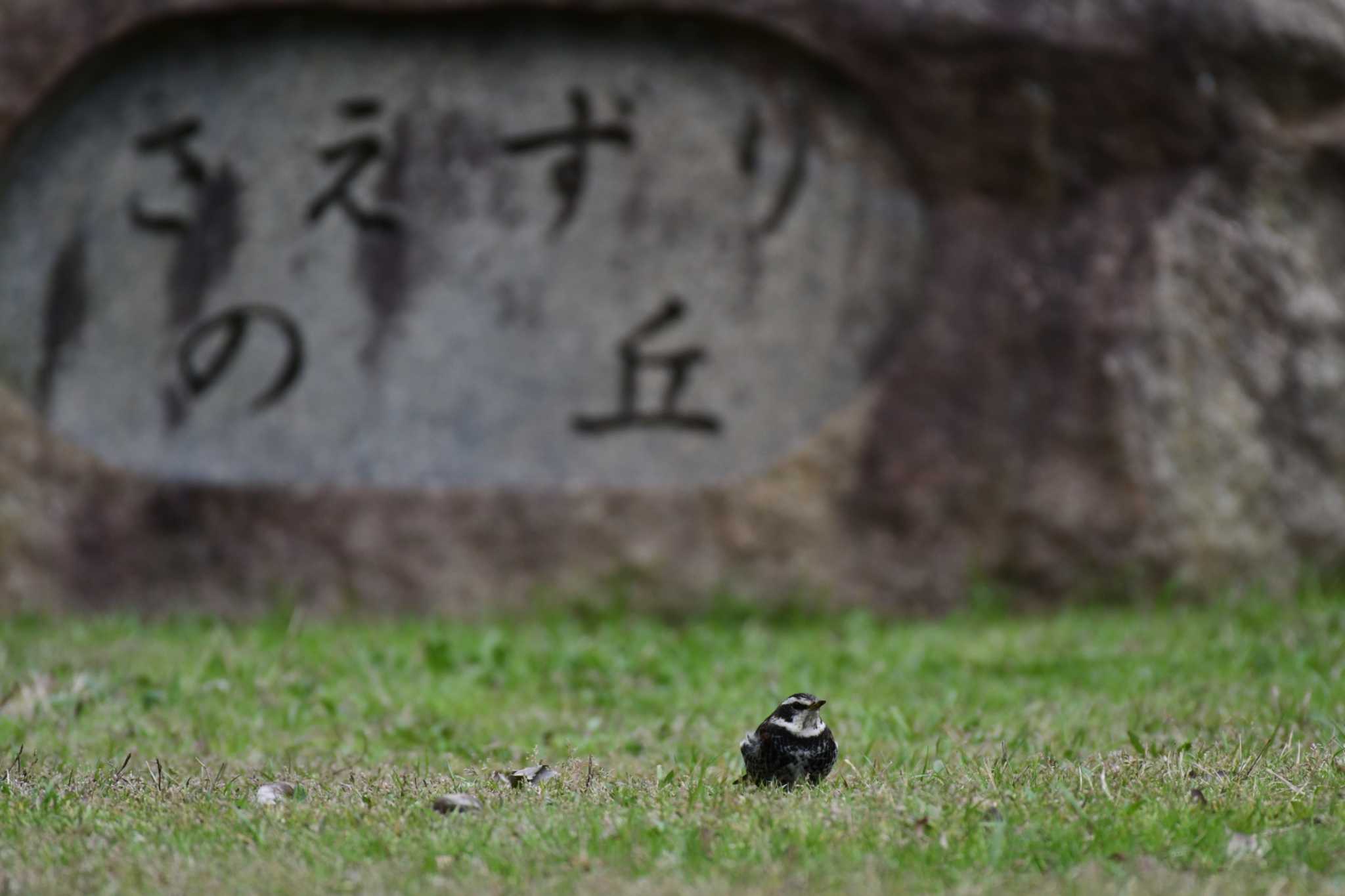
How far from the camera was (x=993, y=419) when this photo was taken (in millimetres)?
5418

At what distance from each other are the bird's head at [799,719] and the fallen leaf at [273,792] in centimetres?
92

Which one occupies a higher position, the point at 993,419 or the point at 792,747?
the point at 993,419

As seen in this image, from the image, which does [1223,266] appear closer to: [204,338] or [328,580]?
[328,580]

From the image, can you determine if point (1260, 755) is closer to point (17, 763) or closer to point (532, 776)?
point (532, 776)

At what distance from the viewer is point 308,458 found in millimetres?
5664

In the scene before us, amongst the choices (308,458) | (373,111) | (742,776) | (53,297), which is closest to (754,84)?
(373,111)

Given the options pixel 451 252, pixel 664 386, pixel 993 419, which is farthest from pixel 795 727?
pixel 451 252

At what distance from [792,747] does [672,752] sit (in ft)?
2.05

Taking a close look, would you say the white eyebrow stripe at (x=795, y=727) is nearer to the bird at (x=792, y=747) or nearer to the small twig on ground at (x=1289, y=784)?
the bird at (x=792, y=747)

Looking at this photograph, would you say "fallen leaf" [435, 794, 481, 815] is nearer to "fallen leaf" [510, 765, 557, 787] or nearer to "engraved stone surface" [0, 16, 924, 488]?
"fallen leaf" [510, 765, 557, 787]

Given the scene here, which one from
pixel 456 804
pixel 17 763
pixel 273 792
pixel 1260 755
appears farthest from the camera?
pixel 17 763

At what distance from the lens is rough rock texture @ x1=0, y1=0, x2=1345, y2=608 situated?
5.36 meters

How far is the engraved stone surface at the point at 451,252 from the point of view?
18.6 ft

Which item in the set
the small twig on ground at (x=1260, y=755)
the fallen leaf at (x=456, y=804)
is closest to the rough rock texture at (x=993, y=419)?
the small twig on ground at (x=1260, y=755)
